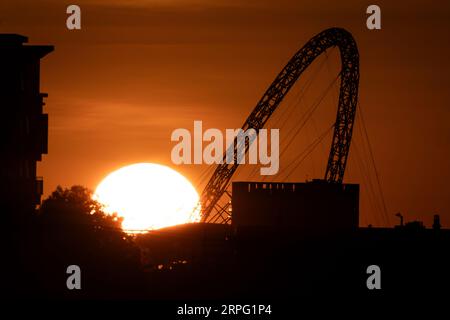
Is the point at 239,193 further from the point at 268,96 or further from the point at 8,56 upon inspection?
the point at 8,56

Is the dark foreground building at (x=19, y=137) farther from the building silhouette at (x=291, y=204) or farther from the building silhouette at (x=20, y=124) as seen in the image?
the building silhouette at (x=291, y=204)

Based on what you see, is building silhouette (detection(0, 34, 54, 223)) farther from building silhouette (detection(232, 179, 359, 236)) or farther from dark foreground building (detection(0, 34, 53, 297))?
building silhouette (detection(232, 179, 359, 236))

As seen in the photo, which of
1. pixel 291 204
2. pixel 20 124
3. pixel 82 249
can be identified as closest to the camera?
pixel 82 249

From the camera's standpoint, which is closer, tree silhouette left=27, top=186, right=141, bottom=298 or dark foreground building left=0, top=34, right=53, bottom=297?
tree silhouette left=27, top=186, right=141, bottom=298

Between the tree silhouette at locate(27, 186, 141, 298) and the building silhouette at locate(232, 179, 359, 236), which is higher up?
the building silhouette at locate(232, 179, 359, 236)

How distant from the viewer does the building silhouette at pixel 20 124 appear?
250ft

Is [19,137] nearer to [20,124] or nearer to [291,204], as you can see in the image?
[20,124]

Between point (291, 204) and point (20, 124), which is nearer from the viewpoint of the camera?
point (20, 124)

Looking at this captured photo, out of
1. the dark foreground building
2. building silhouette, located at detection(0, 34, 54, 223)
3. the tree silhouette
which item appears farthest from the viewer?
building silhouette, located at detection(0, 34, 54, 223)

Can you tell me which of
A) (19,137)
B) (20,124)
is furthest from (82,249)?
(20,124)

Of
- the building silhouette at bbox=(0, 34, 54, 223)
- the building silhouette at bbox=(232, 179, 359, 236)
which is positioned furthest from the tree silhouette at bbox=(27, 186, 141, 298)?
the building silhouette at bbox=(232, 179, 359, 236)

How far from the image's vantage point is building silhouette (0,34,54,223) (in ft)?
250

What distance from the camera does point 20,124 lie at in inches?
3123
